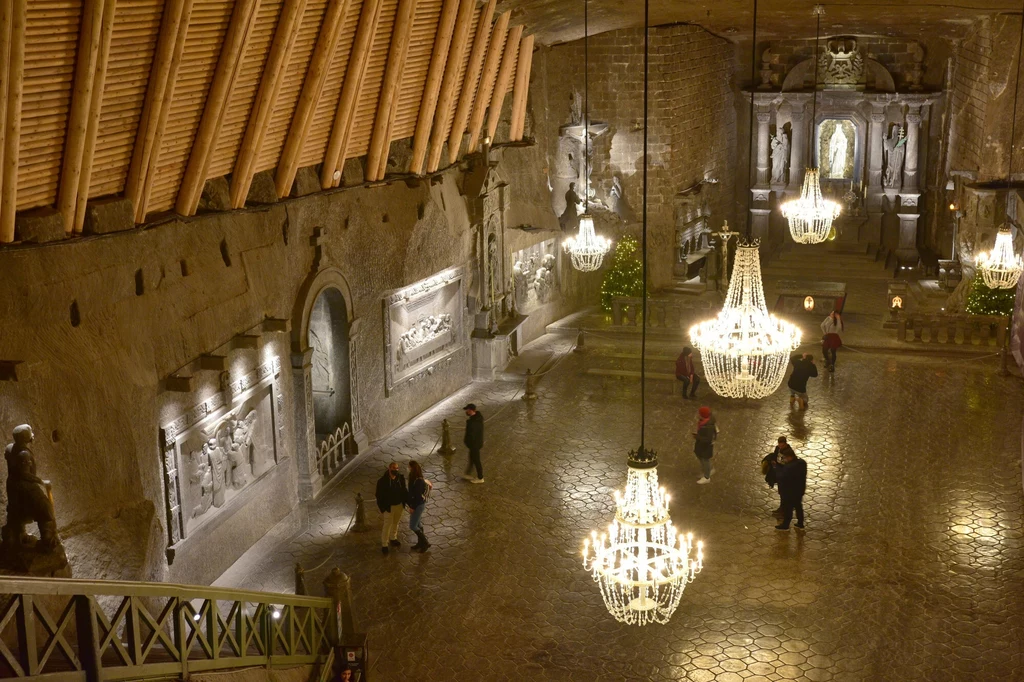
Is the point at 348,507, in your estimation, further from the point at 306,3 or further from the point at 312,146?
the point at 306,3

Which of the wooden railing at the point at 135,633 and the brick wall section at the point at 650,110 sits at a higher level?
the brick wall section at the point at 650,110

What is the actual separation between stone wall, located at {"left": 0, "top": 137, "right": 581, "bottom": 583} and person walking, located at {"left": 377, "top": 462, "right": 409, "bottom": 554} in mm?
1445

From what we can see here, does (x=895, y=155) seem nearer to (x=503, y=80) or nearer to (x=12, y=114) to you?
(x=503, y=80)

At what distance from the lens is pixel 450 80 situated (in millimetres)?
14992

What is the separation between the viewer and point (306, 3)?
10711 mm

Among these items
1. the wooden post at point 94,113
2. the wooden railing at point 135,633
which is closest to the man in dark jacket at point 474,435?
the wooden railing at point 135,633

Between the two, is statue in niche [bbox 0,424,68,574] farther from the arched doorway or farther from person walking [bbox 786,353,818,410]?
person walking [bbox 786,353,818,410]

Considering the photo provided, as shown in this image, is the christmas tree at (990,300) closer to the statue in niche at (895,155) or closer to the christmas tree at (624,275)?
the christmas tree at (624,275)

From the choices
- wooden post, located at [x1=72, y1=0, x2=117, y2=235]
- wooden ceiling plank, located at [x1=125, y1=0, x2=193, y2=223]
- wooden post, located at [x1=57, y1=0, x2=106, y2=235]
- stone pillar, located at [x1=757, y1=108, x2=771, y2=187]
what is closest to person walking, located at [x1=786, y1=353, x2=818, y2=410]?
wooden ceiling plank, located at [x1=125, y1=0, x2=193, y2=223]

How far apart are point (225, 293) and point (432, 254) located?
5.50 m

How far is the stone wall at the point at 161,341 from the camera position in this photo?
9.64 m

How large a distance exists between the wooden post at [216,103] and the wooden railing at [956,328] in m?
13.7

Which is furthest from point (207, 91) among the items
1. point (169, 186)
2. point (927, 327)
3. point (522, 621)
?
point (927, 327)

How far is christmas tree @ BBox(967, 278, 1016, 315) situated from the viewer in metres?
20.2
